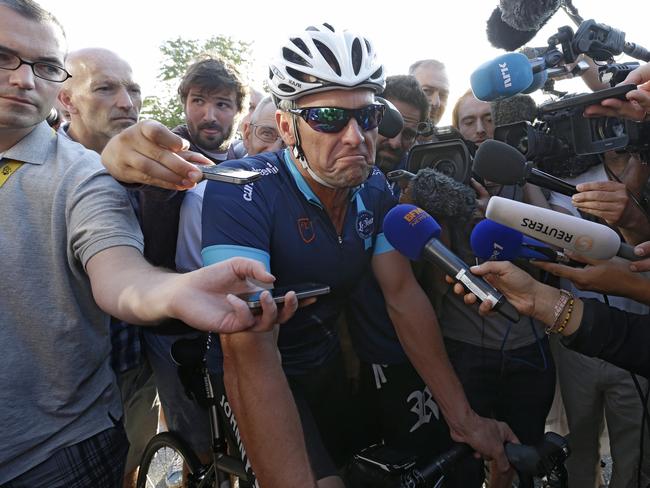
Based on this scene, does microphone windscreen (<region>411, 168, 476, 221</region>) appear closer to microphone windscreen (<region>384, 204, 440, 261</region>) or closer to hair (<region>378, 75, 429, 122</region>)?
microphone windscreen (<region>384, 204, 440, 261</region>)

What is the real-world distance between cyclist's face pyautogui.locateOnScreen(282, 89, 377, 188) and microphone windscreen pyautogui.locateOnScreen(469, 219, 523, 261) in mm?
556

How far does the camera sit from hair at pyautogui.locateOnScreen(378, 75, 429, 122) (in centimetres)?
323

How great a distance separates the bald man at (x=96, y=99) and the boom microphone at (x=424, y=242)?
229 cm

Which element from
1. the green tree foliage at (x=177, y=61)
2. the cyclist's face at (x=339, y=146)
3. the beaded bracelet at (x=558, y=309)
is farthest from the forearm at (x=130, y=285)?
the green tree foliage at (x=177, y=61)

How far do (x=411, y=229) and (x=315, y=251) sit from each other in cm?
42

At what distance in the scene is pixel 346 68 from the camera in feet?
6.95

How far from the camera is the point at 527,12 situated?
2357 millimetres

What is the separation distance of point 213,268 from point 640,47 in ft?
7.41

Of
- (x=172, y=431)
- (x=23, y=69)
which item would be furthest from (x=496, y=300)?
(x=172, y=431)

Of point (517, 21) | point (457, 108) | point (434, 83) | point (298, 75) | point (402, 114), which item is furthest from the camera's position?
point (434, 83)

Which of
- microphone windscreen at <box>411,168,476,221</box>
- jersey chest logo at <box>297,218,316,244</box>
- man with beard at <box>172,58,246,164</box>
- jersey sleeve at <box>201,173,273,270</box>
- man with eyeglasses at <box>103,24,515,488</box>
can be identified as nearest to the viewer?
man with eyeglasses at <box>103,24,515,488</box>

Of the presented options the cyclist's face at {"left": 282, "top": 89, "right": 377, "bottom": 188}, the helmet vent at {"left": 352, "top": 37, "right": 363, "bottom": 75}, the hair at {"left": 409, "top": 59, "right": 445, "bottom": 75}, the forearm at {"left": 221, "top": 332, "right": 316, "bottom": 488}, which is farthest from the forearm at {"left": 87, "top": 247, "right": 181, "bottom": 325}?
the hair at {"left": 409, "top": 59, "right": 445, "bottom": 75}

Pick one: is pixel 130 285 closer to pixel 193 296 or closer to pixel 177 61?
pixel 193 296

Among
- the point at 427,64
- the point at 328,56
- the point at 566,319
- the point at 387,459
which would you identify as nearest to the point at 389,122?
the point at 328,56
